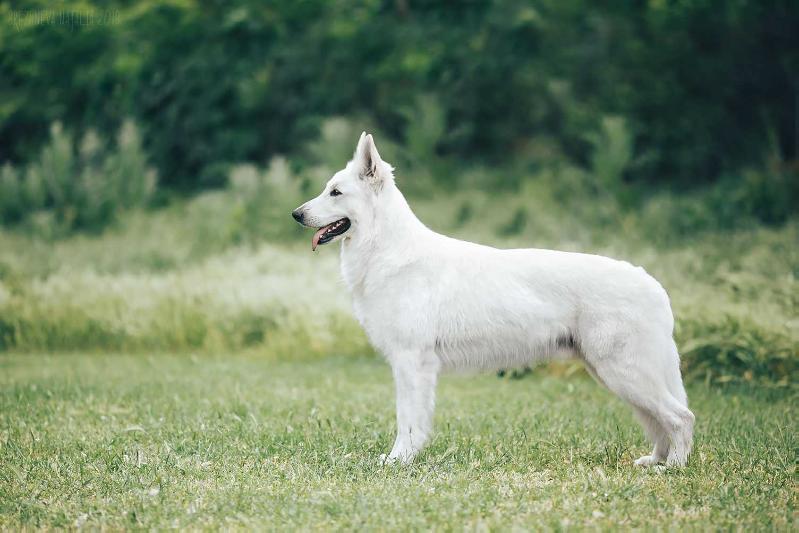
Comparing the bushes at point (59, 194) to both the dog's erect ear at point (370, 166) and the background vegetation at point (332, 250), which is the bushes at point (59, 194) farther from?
the dog's erect ear at point (370, 166)

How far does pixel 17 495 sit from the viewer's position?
4.95 metres

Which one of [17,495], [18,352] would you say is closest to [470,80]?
[18,352]

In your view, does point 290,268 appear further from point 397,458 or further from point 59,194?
point 397,458

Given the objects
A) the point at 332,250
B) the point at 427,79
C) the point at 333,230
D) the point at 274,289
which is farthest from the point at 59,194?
the point at 333,230

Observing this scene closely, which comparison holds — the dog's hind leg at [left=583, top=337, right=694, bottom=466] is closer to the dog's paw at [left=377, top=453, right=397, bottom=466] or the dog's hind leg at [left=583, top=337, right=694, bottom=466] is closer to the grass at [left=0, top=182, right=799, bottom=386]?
the dog's paw at [left=377, top=453, right=397, bottom=466]

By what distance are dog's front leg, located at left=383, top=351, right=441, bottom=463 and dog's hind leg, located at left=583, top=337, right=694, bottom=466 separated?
3.29ft

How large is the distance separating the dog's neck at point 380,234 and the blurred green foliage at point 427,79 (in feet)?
52.3

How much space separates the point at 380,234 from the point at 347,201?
0.31 m

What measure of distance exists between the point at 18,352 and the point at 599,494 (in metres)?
9.04

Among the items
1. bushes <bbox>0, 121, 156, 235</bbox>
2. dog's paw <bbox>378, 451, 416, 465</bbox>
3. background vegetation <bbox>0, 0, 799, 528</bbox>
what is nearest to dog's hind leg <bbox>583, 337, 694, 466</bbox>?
background vegetation <bbox>0, 0, 799, 528</bbox>

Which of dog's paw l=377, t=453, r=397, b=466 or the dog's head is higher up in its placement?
the dog's head

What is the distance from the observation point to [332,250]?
15820 mm

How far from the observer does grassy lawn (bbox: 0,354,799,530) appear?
4.54 meters

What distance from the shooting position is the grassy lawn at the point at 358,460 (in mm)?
4543
